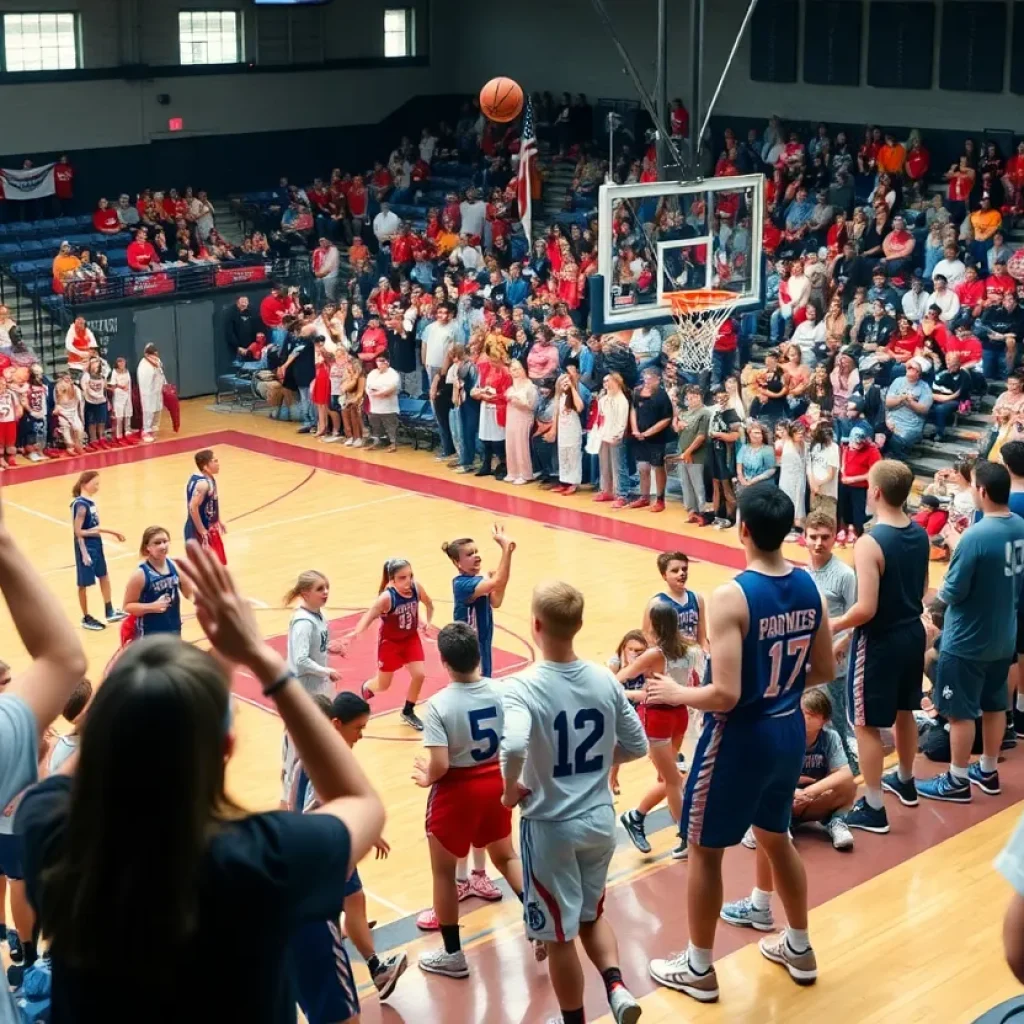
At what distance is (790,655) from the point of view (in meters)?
6.51

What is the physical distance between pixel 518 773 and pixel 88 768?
13.4 feet

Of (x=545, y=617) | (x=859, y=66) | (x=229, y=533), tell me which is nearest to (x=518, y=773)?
(x=545, y=617)

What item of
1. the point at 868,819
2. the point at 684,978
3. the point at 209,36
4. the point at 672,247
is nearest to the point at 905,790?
the point at 868,819

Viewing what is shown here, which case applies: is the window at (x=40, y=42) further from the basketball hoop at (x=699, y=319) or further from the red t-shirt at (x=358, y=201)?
the basketball hoop at (x=699, y=319)

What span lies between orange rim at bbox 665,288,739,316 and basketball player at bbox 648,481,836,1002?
1064cm

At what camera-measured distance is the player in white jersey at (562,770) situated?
246 inches

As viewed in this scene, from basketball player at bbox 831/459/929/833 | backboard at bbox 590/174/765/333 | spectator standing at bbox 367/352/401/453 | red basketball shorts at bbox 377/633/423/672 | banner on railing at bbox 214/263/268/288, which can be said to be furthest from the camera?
banner on railing at bbox 214/263/268/288

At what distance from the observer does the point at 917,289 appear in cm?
1950

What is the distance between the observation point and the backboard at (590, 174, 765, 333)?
54.0 ft

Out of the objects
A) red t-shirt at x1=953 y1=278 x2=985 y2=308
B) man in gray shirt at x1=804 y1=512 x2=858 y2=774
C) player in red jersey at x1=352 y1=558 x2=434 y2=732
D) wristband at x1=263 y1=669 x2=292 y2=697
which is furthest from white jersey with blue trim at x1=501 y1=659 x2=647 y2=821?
red t-shirt at x1=953 y1=278 x2=985 y2=308

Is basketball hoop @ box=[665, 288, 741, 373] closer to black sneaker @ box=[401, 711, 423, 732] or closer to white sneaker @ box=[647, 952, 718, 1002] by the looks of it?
black sneaker @ box=[401, 711, 423, 732]

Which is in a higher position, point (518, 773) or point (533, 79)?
point (533, 79)

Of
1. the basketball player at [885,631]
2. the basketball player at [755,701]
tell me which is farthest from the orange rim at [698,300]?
the basketball player at [755,701]

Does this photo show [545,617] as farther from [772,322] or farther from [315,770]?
[772,322]
